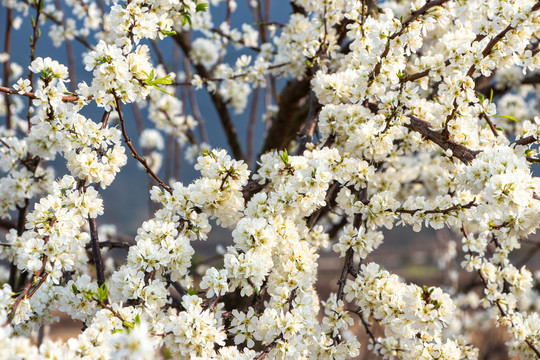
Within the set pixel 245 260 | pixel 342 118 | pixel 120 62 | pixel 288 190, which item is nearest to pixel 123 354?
pixel 245 260

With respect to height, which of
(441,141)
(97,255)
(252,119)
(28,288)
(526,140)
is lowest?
(28,288)

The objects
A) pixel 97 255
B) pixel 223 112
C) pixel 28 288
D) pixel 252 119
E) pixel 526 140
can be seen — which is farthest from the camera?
pixel 252 119

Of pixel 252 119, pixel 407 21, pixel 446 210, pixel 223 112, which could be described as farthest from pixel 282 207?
pixel 252 119

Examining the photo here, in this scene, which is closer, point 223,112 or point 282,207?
point 282,207

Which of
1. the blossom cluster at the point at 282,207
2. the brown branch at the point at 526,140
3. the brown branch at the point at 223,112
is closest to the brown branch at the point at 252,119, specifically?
the brown branch at the point at 223,112

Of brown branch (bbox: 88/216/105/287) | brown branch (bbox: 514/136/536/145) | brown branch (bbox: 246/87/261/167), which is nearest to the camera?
brown branch (bbox: 514/136/536/145)

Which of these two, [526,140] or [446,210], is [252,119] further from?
[526,140]

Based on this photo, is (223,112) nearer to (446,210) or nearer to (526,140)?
(446,210)

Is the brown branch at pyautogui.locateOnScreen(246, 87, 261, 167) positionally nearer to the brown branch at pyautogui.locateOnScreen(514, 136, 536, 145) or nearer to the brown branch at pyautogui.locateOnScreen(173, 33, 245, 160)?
the brown branch at pyautogui.locateOnScreen(173, 33, 245, 160)

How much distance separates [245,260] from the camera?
159cm

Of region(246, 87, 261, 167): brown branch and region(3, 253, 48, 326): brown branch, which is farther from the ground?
region(246, 87, 261, 167): brown branch

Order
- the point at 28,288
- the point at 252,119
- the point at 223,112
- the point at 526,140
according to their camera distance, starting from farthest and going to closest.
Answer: the point at 252,119 → the point at 223,112 → the point at 526,140 → the point at 28,288

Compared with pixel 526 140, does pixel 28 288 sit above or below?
below

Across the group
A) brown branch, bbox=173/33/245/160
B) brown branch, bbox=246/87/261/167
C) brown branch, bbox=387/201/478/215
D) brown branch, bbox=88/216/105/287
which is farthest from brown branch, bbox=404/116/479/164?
brown branch, bbox=246/87/261/167
